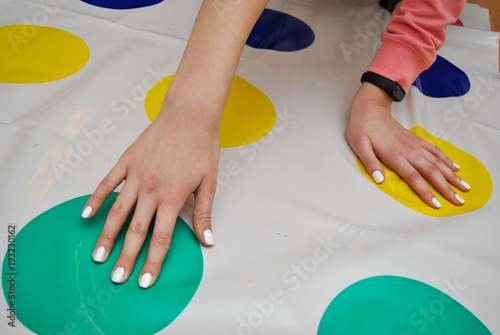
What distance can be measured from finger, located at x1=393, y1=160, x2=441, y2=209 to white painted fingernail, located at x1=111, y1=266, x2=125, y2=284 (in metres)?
0.42

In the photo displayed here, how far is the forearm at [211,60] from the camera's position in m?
0.48

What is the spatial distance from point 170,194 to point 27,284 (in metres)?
0.18

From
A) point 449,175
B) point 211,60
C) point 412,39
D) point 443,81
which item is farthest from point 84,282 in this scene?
point 443,81

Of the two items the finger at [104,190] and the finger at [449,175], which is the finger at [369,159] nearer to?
the finger at [449,175]

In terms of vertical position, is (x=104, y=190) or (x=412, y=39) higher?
(x=412, y=39)

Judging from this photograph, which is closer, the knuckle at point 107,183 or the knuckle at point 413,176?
the knuckle at point 107,183

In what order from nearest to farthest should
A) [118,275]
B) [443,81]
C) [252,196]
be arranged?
1. [118,275]
2. [252,196]
3. [443,81]

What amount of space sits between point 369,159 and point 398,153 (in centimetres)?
5

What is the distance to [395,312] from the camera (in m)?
0.43

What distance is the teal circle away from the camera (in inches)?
16.3

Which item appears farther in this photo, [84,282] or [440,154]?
[440,154]

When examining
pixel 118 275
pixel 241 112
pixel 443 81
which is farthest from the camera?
pixel 443 81

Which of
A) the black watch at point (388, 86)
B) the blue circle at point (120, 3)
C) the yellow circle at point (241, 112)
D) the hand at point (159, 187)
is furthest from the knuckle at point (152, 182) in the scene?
the blue circle at point (120, 3)

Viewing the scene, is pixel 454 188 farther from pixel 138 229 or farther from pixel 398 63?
pixel 138 229
